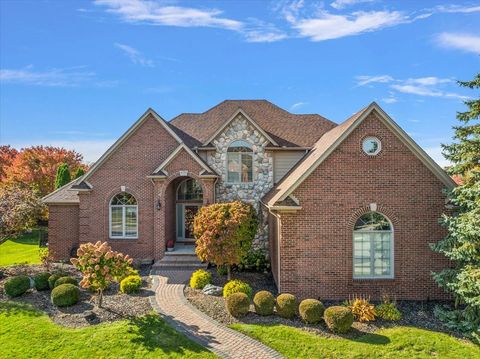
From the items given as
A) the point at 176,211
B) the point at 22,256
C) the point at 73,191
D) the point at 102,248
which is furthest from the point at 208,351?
the point at 22,256

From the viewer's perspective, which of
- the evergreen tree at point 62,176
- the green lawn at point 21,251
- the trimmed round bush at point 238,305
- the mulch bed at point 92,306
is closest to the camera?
the mulch bed at point 92,306

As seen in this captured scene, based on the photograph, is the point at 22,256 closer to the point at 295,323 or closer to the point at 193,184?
the point at 193,184

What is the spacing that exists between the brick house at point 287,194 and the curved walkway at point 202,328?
3.44 m

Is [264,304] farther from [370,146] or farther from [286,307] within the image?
[370,146]

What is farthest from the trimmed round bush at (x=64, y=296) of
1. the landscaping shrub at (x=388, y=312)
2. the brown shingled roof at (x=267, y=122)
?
the brown shingled roof at (x=267, y=122)

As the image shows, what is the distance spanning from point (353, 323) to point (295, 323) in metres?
A: 2.01

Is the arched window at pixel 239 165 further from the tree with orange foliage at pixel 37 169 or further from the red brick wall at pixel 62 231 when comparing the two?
the tree with orange foliage at pixel 37 169

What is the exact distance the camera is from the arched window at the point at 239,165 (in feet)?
63.2

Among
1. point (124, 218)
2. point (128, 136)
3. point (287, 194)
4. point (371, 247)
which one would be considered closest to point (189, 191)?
point (124, 218)

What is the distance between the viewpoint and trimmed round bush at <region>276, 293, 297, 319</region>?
11.0 meters

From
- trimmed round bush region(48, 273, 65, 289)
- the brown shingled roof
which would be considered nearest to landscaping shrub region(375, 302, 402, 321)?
the brown shingled roof

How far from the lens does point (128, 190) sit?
18344 millimetres

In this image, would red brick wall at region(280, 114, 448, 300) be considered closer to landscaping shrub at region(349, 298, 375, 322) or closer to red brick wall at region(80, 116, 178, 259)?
landscaping shrub at region(349, 298, 375, 322)

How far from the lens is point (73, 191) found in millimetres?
19750
